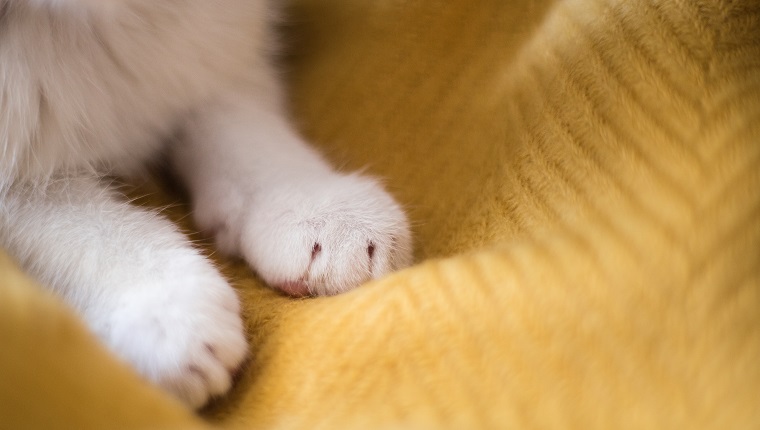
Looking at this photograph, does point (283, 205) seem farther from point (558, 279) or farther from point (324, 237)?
point (558, 279)

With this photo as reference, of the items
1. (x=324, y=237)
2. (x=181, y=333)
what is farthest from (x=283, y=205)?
(x=181, y=333)

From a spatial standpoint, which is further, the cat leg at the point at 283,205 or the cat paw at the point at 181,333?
the cat leg at the point at 283,205

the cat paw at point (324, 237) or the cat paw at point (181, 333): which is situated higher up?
the cat paw at point (324, 237)

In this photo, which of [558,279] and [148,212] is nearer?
[558,279]

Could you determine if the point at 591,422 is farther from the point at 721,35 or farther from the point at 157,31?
the point at 157,31

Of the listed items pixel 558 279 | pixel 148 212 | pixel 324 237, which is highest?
pixel 558 279

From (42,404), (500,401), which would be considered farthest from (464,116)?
(42,404)

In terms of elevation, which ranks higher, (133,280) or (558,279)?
(558,279)
